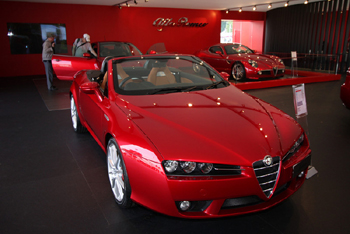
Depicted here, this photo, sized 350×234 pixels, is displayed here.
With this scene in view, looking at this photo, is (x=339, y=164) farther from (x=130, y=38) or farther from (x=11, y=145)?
(x=130, y=38)

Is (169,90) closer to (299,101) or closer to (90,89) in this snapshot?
(90,89)

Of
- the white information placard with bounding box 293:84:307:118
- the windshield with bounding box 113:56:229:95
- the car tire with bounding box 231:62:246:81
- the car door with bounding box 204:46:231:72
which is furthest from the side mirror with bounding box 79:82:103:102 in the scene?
the car door with bounding box 204:46:231:72

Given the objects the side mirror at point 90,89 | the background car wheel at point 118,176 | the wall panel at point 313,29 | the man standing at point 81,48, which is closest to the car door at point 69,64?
the man standing at point 81,48

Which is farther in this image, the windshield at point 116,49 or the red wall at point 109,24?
the red wall at point 109,24

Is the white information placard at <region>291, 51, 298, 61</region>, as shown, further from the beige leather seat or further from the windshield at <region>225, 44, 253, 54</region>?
the beige leather seat

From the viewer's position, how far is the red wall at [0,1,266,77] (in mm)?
11172

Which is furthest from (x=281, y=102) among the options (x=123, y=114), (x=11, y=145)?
(x=11, y=145)

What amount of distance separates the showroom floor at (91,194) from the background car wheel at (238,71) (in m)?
3.95

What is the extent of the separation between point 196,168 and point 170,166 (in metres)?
0.17

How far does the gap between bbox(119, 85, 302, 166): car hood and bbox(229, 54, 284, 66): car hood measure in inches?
247

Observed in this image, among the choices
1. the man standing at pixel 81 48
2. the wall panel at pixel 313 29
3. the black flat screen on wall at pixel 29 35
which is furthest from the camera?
the wall panel at pixel 313 29

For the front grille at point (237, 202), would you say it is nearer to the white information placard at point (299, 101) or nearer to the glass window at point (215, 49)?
the white information placard at point (299, 101)

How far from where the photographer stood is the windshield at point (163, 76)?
2924 mm

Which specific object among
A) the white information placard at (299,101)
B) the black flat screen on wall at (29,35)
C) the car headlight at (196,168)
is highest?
the black flat screen on wall at (29,35)
